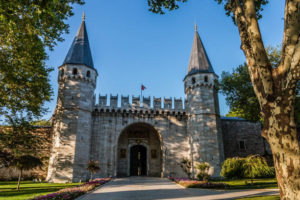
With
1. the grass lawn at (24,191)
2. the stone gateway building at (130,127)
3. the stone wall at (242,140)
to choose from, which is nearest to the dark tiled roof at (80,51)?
the stone gateway building at (130,127)

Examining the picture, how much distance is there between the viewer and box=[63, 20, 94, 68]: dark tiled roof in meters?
21.2

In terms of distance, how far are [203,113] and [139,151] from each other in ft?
30.1

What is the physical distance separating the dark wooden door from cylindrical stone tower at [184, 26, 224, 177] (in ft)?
21.5

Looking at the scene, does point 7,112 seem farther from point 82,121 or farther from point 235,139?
point 235,139

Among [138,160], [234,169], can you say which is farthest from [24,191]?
[138,160]

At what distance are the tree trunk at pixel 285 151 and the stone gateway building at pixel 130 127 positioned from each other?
15.6 metres

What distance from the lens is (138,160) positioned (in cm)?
2469

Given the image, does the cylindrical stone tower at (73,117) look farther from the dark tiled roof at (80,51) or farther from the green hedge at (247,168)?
the green hedge at (247,168)

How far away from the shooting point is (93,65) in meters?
22.3

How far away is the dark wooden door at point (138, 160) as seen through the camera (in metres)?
24.1

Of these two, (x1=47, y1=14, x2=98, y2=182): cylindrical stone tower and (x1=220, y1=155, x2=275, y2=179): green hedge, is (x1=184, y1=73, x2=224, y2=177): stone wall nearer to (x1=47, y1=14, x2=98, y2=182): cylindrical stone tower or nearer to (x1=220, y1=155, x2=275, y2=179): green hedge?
(x1=220, y1=155, x2=275, y2=179): green hedge

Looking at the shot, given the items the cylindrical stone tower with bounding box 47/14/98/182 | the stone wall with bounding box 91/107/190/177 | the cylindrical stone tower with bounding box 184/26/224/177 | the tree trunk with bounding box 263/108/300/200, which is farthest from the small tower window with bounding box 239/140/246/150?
the tree trunk with bounding box 263/108/300/200

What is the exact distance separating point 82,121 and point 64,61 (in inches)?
275

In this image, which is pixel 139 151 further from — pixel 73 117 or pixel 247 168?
pixel 247 168
